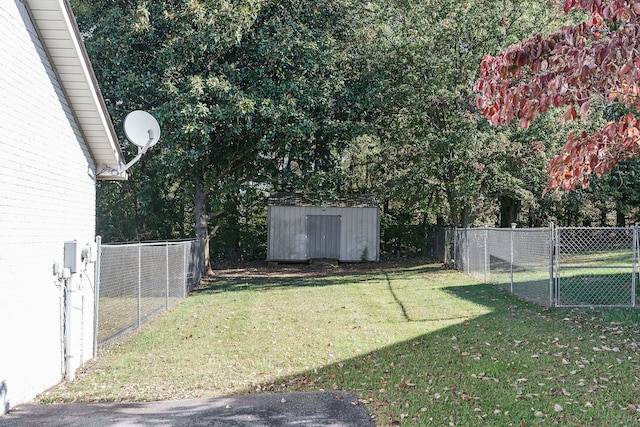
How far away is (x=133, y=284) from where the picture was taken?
28.8 feet

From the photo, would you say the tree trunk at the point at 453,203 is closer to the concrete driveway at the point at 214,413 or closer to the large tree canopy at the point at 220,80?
the large tree canopy at the point at 220,80

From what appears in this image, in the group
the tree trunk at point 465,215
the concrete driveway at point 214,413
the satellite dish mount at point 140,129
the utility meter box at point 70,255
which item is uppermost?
the satellite dish mount at point 140,129

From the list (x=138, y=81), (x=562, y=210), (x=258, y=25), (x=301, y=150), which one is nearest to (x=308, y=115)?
(x=301, y=150)

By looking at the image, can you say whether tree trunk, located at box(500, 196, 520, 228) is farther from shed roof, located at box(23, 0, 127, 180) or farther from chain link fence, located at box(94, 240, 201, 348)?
shed roof, located at box(23, 0, 127, 180)

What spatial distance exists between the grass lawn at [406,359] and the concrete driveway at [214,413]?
285 mm

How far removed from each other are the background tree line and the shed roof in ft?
21.7

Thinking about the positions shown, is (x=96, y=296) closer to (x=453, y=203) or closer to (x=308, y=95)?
(x=308, y=95)

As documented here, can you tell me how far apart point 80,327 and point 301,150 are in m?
11.2

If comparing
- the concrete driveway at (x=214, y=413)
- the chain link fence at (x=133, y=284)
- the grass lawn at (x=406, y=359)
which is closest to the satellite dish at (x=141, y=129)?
the chain link fence at (x=133, y=284)

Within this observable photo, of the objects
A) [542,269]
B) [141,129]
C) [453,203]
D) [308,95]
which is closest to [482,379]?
[141,129]

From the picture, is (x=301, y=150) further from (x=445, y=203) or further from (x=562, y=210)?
(x=562, y=210)

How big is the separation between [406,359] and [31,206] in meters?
4.44

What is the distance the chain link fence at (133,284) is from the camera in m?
7.43

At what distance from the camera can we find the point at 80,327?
21.5ft
